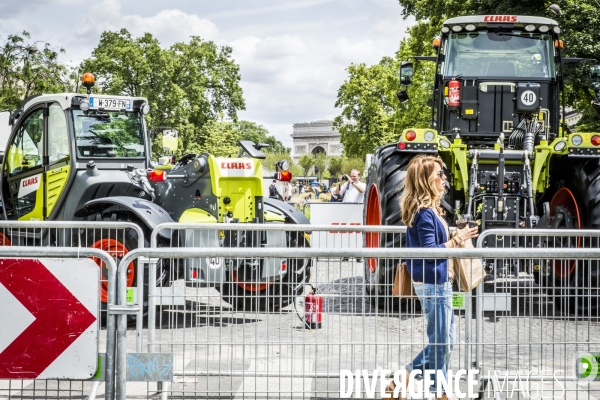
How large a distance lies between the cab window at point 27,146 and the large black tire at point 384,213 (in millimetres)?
4257

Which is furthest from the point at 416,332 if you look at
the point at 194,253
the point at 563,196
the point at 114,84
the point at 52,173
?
the point at 114,84

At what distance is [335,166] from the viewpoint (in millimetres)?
111875

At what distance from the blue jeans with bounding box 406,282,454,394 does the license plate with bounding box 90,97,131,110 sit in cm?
615

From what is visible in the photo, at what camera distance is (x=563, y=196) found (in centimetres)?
929

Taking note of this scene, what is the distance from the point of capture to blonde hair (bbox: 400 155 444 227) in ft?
16.1

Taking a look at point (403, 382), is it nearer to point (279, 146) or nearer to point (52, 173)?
point (52, 173)

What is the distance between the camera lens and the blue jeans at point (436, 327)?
4.54 meters

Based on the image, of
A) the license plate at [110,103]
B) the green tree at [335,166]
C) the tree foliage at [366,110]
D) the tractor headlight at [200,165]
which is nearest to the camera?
the tractor headlight at [200,165]

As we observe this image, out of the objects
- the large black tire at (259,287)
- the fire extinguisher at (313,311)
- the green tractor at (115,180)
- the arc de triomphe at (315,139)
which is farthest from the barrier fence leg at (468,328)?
the arc de triomphe at (315,139)

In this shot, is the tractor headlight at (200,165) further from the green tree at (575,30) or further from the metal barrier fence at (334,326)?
the green tree at (575,30)

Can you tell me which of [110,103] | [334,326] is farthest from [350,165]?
[334,326]

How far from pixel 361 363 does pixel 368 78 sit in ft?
172

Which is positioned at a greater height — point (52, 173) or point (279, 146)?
point (279, 146)

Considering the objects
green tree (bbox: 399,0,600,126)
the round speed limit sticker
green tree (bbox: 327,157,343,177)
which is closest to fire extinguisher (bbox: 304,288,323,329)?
the round speed limit sticker
